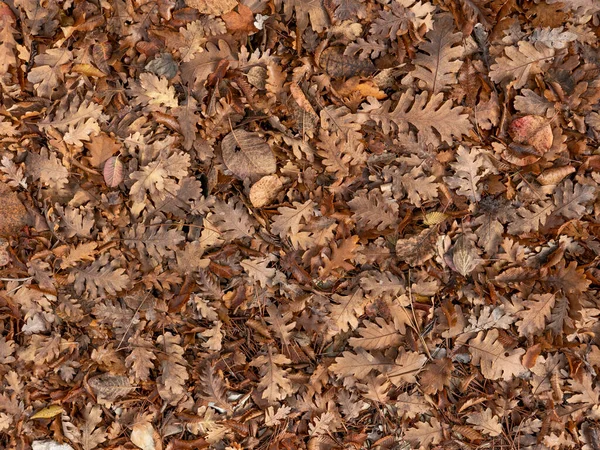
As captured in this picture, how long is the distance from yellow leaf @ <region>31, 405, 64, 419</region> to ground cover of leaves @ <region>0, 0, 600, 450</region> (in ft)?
0.06

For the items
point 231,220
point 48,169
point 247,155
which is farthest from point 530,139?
point 48,169

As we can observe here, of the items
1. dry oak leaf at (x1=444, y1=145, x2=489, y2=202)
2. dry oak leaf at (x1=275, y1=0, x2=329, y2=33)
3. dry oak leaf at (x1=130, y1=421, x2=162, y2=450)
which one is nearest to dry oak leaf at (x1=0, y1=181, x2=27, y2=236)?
dry oak leaf at (x1=130, y1=421, x2=162, y2=450)

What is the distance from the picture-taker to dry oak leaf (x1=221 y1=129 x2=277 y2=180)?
7.52 feet

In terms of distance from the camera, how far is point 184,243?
2348 mm

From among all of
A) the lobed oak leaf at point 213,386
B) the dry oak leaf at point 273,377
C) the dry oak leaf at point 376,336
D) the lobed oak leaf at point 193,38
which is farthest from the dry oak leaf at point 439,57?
the lobed oak leaf at point 213,386

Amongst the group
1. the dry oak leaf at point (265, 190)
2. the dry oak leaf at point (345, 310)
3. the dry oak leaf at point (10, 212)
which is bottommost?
the dry oak leaf at point (345, 310)

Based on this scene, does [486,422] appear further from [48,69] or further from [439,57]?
[48,69]

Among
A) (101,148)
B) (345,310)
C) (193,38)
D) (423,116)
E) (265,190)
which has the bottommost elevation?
(345,310)

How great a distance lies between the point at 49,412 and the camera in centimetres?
238

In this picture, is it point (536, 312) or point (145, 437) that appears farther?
point (145, 437)

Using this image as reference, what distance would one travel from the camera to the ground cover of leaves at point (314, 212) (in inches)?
89.8

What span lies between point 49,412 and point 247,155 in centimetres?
164

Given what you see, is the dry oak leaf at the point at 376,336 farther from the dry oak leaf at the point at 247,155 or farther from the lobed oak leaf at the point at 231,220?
the dry oak leaf at the point at 247,155

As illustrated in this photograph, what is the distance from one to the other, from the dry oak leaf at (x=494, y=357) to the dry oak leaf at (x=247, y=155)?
1.32 m
